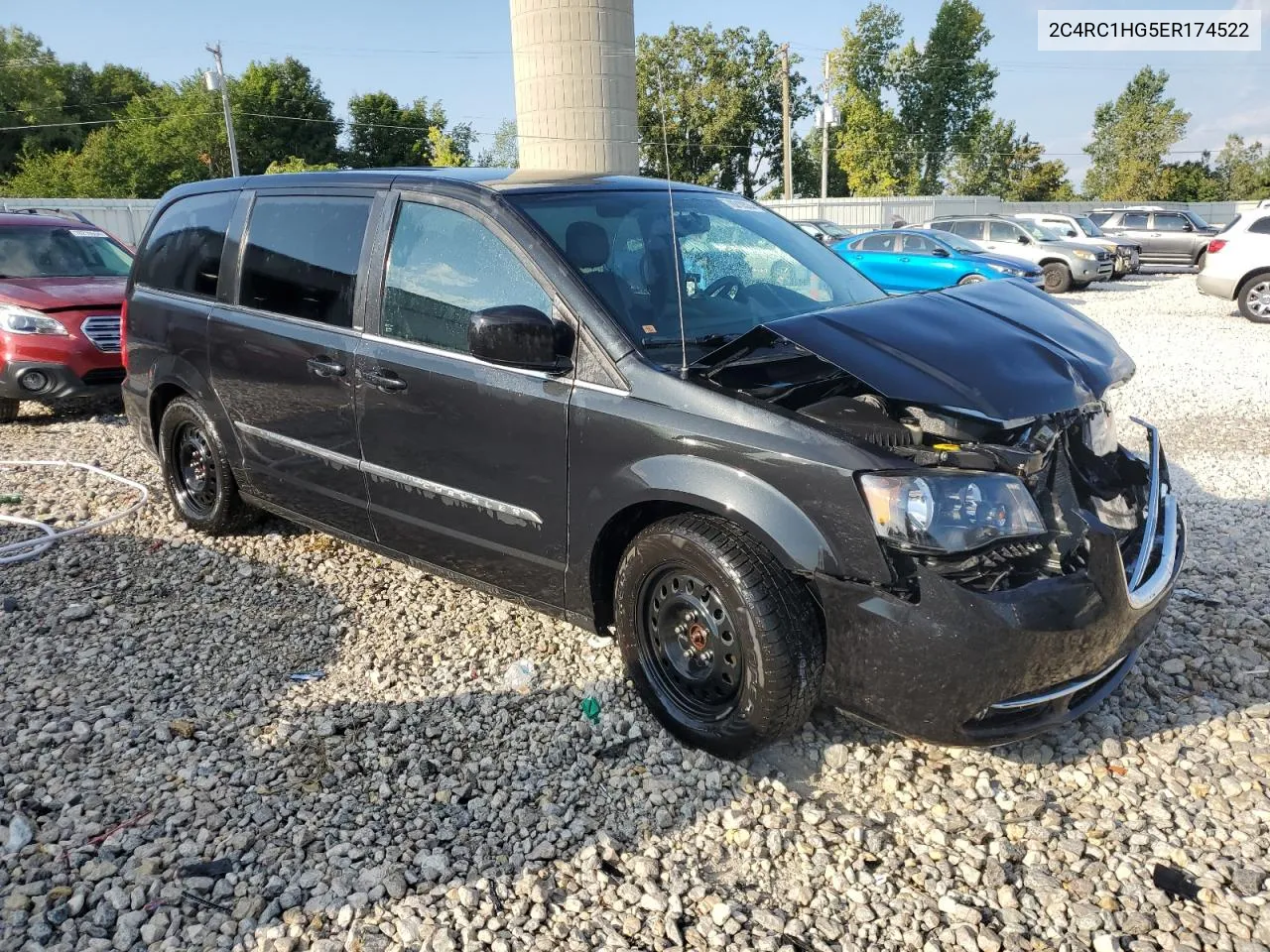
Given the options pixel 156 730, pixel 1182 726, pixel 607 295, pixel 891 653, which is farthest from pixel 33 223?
pixel 1182 726

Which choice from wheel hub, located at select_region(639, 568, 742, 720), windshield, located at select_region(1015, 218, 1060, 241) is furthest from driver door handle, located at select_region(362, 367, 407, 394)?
windshield, located at select_region(1015, 218, 1060, 241)

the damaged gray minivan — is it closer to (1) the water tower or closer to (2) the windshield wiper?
(2) the windshield wiper

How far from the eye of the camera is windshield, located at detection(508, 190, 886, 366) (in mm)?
3371

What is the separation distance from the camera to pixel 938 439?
288cm

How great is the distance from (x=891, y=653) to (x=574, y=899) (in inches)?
44.0

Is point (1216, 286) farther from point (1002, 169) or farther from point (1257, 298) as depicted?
point (1002, 169)

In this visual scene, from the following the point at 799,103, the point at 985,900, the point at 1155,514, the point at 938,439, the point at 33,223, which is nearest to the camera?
the point at 985,900

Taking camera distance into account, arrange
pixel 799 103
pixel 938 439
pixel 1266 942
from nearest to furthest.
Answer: pixel 1266 942
pixel 938 439
pixel 799 103

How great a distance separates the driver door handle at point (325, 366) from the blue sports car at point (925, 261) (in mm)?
14031

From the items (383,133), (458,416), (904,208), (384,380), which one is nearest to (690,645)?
(458,416)

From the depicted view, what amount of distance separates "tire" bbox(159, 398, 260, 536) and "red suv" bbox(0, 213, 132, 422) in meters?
2.69

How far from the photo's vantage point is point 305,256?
427 centimetres

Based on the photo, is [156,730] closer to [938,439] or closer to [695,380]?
[695,380]

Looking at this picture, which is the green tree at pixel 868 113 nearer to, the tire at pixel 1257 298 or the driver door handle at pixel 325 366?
the tire at pixel 1257 298
